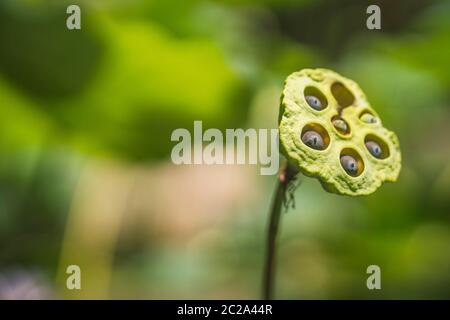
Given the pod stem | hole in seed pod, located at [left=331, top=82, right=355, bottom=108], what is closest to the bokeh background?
the pod stem

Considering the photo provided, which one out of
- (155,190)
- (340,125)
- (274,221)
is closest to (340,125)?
(340,125)

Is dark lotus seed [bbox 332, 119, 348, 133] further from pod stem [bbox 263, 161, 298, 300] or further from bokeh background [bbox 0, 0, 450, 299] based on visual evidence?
bokeh background [bbox 0, 0, 450, 299]

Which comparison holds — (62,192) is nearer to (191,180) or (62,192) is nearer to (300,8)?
(191,180)

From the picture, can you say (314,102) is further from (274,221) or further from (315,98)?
(274,221)

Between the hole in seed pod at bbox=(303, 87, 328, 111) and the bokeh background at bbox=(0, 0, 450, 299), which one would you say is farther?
the bokeh background at bbox=(0, 0, 450, 299)

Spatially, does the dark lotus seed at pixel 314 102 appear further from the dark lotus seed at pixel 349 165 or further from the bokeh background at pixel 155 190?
the bokeh background at pixel 155 190

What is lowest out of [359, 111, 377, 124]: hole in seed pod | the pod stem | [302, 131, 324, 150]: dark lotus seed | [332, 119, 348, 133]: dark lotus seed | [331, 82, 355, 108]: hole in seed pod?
the pod stem
